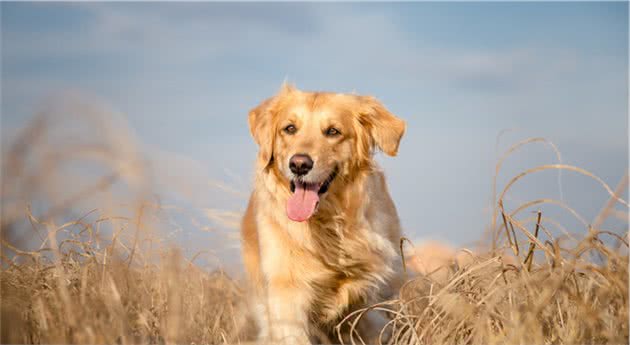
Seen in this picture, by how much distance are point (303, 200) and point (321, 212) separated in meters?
0.23

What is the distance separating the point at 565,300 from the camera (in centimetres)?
307

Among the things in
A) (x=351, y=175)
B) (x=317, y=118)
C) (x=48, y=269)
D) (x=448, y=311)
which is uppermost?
(x=317, y=118)

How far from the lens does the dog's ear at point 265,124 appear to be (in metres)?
4.21

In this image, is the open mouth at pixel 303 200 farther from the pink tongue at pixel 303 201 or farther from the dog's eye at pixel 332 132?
the dog's eye at pixel 332 132

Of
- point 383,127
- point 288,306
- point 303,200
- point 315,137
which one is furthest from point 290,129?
point 288,306

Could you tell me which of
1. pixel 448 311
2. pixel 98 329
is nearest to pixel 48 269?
pixel 98 329

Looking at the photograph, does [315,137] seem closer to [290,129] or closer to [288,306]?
[290,129]

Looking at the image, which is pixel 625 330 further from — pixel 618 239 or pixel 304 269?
pixel 304 269

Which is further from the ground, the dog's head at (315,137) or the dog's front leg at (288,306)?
the dog's head at (315,137)

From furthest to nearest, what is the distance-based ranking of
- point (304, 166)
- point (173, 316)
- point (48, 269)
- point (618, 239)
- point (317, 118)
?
1. point (317, 118)
2. point (304, 166)
3. point (48, 269)
4. point (618, 239)
5. point (173, 316)

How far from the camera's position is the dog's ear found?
421cm

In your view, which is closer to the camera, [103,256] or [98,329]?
[98,329]

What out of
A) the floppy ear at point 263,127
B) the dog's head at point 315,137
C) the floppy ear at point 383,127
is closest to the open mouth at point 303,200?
the dog's head at point 315,137

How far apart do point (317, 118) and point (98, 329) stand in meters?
2.13
